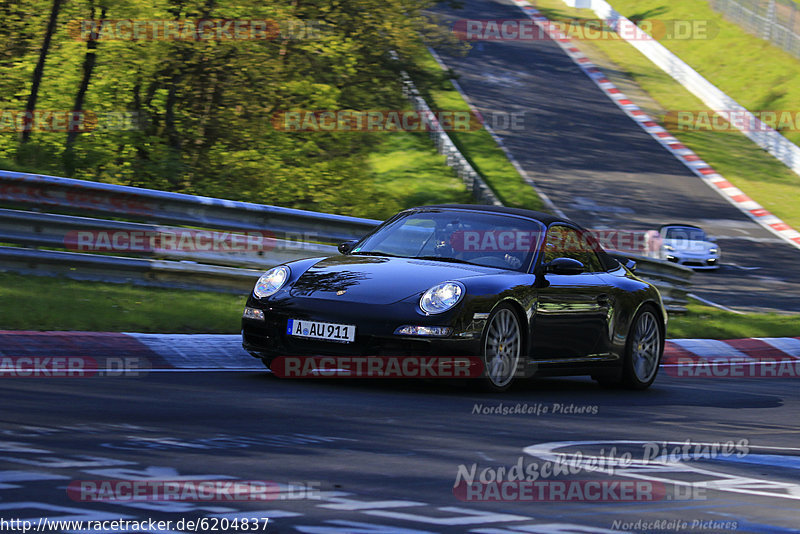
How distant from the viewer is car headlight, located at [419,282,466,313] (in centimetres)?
808

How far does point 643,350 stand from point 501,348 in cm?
224

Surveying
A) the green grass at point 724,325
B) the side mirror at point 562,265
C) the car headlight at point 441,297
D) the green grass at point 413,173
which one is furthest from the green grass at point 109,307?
the green grass at point 413,173

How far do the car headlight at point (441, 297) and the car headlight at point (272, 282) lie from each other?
1066mm

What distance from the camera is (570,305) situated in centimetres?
924

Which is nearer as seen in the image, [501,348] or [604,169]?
[501,348]

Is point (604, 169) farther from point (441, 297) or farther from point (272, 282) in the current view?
point (441, 297)

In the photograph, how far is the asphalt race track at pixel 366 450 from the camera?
4.43 meters

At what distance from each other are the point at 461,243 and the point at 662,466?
340 cm

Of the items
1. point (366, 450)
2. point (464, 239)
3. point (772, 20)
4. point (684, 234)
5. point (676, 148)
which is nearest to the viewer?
point (366, 450)

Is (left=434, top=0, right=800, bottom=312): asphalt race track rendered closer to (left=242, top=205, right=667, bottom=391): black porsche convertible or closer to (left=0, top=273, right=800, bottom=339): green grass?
(left=242, top=205, right=667, bottom=391): black porsche convertible

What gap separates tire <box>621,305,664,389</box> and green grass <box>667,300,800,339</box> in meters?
3.49

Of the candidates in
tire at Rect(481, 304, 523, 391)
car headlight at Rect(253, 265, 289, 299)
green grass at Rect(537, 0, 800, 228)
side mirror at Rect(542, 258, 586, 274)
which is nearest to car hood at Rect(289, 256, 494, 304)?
car headlight at Rect(253, 265, 289, 299)

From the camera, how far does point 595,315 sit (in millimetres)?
9523

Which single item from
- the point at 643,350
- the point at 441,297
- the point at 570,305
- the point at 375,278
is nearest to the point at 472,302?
the point at 441,297
